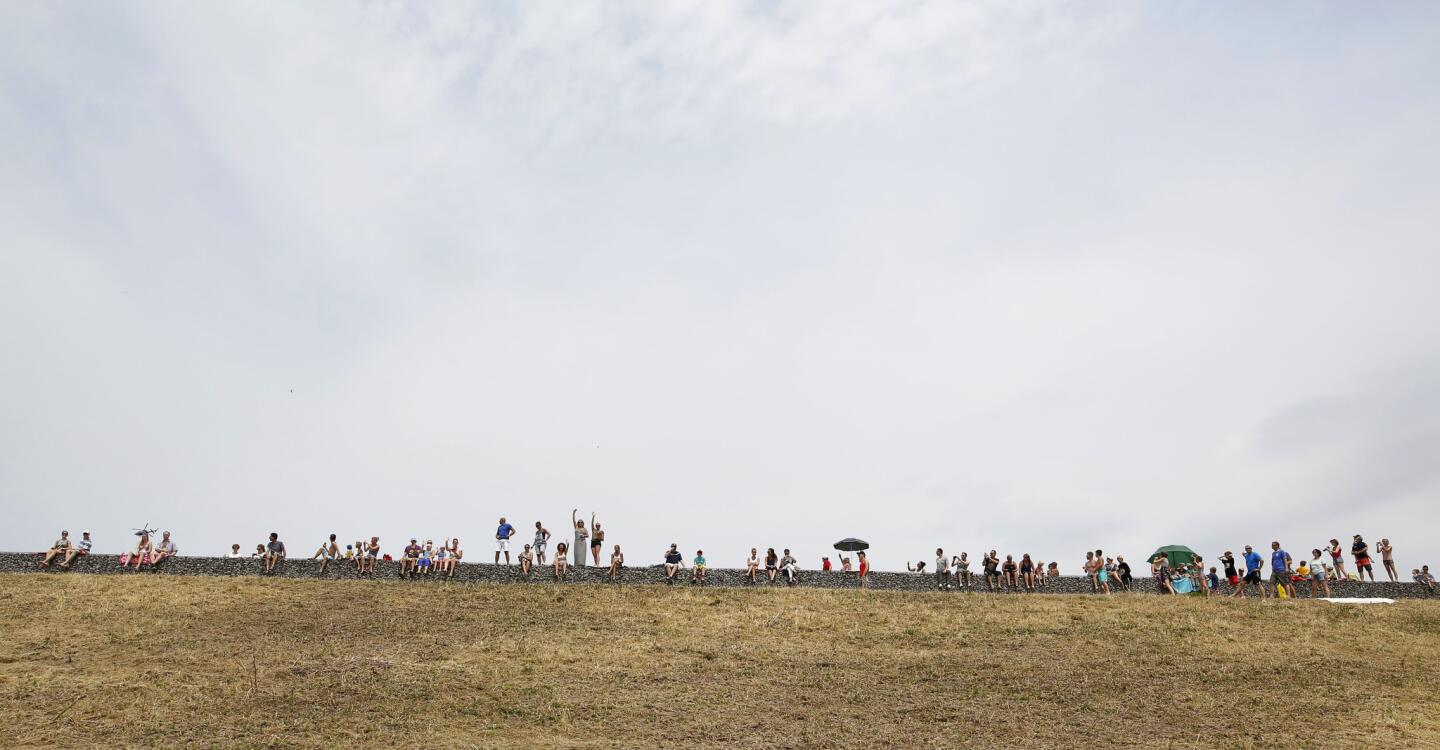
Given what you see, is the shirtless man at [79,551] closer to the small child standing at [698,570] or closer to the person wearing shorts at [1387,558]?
the small child standing at [698,570]

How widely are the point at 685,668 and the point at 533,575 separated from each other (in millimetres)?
10294

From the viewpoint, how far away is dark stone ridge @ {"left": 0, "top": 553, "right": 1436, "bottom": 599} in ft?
100

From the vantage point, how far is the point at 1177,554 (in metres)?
34.7

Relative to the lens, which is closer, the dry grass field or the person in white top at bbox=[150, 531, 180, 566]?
the dry grass field

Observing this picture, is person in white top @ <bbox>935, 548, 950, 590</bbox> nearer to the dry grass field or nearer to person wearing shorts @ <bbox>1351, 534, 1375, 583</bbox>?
the dry grass field

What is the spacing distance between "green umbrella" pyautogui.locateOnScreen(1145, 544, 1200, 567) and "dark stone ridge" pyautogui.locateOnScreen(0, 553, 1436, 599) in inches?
54.0

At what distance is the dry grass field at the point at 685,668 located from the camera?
18219 mm

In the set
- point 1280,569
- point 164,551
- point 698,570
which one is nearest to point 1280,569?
point 1280,569

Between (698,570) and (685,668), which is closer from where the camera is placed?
(685,668)

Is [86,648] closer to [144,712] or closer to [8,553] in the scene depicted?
[144,712]

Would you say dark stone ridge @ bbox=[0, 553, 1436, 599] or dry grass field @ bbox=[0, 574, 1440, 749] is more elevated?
dark stone ridge @ bbox=[0, 553, 1436, 599]

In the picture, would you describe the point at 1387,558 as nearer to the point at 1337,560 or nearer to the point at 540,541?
the point at 1337,560

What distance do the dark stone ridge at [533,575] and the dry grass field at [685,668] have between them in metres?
1.45

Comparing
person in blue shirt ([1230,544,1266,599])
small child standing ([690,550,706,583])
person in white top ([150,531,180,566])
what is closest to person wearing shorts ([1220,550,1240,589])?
person in blue shirt ([1230,544,1266,599])
